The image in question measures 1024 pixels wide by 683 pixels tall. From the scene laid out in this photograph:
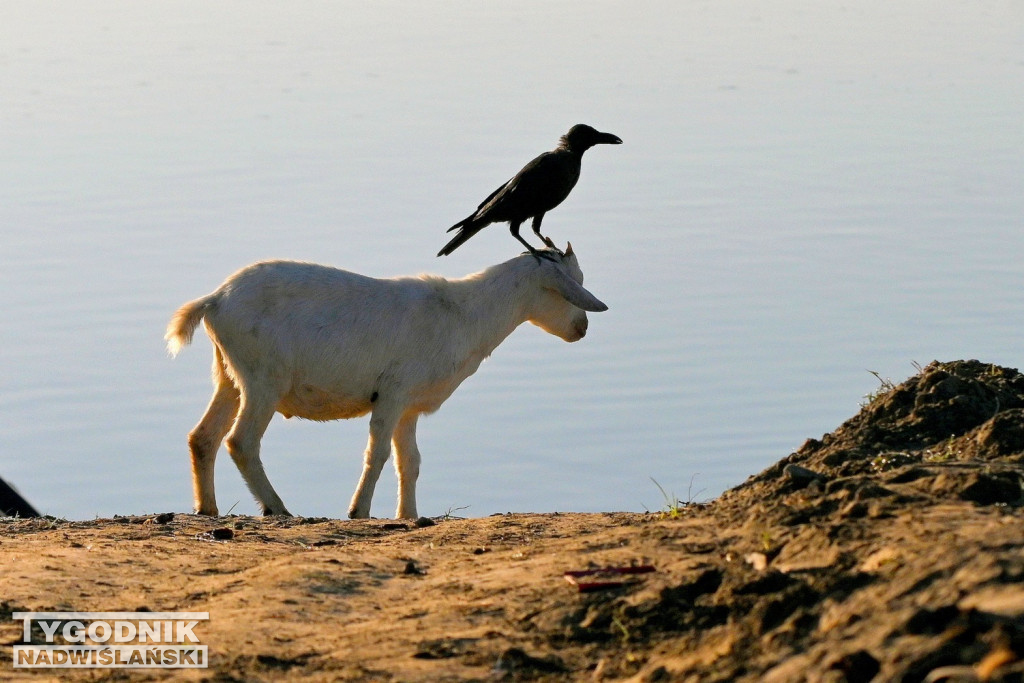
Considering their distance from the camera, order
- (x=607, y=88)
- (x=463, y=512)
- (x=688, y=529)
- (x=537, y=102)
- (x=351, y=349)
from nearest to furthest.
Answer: (x=688, y=529)
(x=351, y=349)
(x=463, y=512)
(x=537, y=102)
(x=607, y=88)

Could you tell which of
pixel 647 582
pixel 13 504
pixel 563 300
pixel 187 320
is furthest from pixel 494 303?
pixel 647 582

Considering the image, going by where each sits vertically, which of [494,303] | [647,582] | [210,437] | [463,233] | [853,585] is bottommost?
[853,585]

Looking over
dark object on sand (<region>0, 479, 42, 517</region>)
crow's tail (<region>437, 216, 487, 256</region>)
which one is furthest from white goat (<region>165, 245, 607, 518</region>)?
dark object on sand (<region>0, 479, 42, 517</region>)

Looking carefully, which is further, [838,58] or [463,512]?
[838,58]

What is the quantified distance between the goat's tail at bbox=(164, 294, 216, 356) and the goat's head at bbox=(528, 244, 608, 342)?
213 cm

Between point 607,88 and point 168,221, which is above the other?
point 607,88

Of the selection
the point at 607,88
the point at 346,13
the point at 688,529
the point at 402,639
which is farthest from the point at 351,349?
the point at 346,13

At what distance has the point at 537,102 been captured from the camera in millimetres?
22141

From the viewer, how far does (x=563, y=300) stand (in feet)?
32.9

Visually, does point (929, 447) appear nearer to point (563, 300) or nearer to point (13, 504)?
point (563, 300)

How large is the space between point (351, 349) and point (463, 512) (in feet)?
8.97

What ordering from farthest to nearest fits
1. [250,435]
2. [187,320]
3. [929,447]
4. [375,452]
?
[375,452] < [250,435] < [187,320] < [929,447]

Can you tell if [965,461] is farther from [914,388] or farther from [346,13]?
[346,13]

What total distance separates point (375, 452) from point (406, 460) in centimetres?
54
